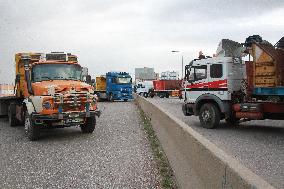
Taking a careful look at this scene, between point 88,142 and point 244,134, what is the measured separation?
5451 millimetres

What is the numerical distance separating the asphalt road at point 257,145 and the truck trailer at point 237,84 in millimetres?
573

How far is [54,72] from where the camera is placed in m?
11.8

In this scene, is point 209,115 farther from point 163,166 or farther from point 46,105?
point 163,166

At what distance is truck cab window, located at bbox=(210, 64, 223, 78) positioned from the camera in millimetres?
13445

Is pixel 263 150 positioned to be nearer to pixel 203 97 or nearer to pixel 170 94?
pixel 203 97

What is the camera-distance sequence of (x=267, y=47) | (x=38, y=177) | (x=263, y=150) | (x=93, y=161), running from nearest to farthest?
(x=38, y=177), (x=93, y=161), (x=263, y=150), (x=267, y=47)

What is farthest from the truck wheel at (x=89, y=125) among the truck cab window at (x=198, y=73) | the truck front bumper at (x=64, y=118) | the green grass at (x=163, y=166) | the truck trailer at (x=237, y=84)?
the truck cab window at (x=198, y=73)

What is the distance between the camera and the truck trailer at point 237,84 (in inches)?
466

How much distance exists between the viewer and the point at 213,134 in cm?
1219

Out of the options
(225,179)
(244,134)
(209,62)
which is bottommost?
(244,134)

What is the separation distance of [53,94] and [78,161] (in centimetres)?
345

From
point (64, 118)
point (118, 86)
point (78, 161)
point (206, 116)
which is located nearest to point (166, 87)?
point (118, 86)

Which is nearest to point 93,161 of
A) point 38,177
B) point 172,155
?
point 38,177

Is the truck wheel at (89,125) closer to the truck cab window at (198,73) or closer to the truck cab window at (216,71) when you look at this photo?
the truck cab window at (198,73)
